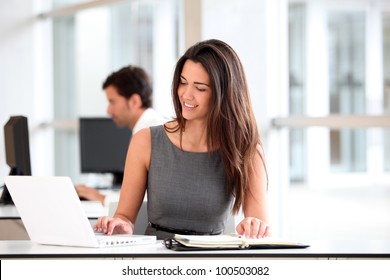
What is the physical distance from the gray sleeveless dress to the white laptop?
1.67ft

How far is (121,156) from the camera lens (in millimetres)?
5859

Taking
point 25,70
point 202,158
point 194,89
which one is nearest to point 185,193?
point 202,158

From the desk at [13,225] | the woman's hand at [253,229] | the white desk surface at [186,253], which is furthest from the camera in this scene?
the desk at [13,225]

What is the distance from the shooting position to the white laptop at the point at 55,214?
2.65 metres

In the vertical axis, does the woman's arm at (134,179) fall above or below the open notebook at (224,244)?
above

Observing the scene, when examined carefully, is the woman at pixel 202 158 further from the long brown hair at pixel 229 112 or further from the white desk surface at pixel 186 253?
Answer: the white desk surface at pixel 186 253

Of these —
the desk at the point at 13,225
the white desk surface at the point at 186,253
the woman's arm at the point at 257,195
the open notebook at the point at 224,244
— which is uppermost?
the woman's arm at the point at 257,195

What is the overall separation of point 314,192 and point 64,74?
139 inches

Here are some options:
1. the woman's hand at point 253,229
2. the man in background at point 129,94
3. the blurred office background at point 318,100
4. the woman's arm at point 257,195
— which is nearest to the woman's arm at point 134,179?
the woman's arm at point 257,195

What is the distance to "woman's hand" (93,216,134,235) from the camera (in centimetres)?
300

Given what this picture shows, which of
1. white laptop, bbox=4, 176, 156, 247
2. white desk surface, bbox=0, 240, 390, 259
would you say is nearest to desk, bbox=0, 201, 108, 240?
white laptop, bbox=4, 176, 156, 247

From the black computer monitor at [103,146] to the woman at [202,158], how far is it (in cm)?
243

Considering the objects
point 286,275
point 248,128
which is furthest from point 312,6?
point 286,275

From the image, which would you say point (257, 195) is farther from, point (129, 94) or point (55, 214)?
point (129, 94)
